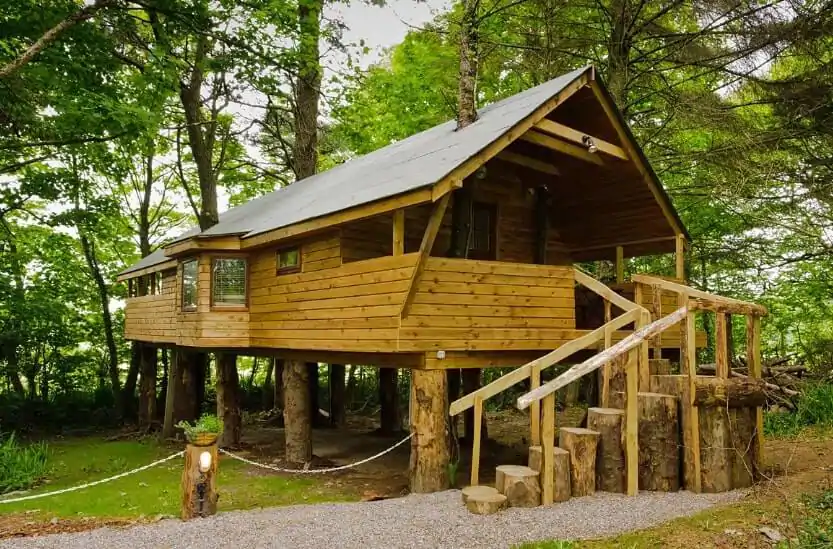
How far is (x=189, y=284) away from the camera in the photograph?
13.5 metres

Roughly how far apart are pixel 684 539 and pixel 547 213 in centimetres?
908

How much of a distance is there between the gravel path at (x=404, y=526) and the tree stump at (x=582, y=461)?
0.17 meters

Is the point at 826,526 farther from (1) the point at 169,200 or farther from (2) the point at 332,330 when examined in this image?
(1) the point at 169,200

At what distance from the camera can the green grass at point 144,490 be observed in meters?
9.32

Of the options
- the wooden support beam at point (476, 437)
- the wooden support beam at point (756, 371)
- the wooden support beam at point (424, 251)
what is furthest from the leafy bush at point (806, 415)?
the wooden support beam at point (424, 251)

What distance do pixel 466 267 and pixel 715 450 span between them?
409 centimetres

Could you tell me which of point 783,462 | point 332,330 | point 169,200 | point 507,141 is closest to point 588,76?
point 507,141

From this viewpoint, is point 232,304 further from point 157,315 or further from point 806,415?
point 806,415

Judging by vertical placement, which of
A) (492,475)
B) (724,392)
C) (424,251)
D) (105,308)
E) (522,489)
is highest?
(424,251)

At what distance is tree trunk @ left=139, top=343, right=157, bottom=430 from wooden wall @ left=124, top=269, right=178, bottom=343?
0.80 m

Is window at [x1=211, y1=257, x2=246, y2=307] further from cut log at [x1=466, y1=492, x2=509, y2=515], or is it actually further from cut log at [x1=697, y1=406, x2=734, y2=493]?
cut log at [x1=697, y1=406, x2=734, y2=493]

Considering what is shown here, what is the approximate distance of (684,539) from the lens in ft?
19.3

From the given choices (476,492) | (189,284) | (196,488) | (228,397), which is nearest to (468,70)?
(189,284)

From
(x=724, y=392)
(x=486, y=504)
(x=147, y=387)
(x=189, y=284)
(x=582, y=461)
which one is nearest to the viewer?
(x=486, y=504)
